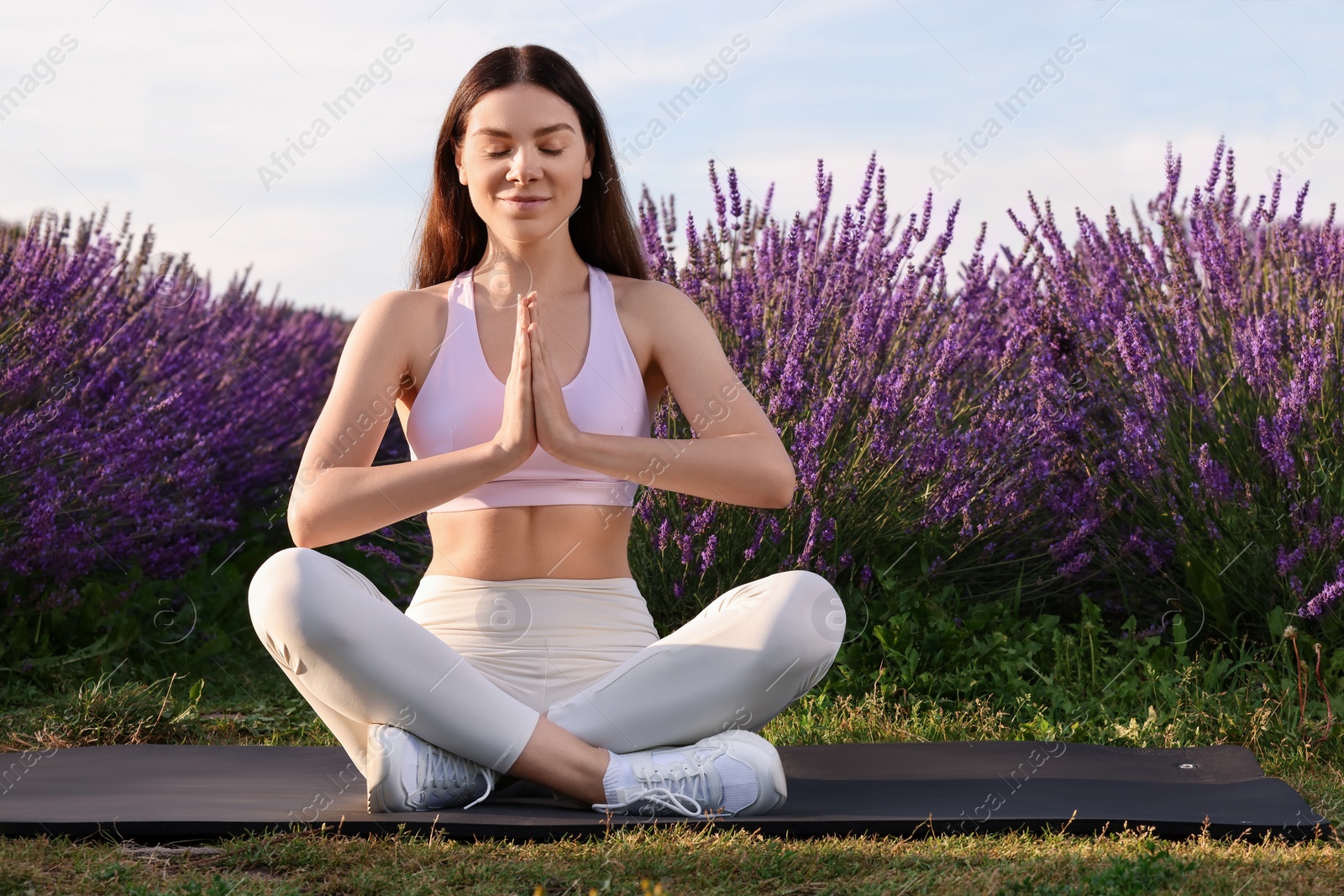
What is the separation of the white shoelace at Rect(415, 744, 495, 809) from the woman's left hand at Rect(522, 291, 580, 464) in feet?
1.68

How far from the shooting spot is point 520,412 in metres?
2.12

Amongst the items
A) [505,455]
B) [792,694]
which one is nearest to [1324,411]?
[792,694]

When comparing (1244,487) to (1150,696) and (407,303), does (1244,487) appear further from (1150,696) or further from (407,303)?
(407,303)

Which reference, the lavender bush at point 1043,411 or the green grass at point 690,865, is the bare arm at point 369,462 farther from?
the lavender bush at point 1043,411

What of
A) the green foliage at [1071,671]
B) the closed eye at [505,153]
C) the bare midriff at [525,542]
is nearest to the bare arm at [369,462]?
the bare midriff at [525,542]

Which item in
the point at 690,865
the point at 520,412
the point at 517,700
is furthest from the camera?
the point at 517,700

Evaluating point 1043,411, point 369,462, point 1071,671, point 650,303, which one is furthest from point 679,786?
point 1043,411

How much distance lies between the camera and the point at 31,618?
151 inches

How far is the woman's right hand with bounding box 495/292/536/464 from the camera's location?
2.13 m

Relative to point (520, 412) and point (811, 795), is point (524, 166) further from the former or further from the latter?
point (811, 795)

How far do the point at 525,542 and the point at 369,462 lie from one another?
0.29 m

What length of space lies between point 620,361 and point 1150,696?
5.08ft

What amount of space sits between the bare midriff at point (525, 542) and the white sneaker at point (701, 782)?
1.11 ft

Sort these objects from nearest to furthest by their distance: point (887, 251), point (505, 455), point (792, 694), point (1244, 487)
Result: point (505, 455) < point (792, 694) < point (1244, 487) < point (887, 251)
